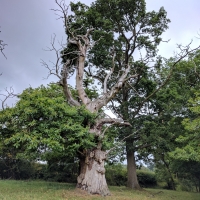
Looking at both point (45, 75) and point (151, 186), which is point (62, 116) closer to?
point (45, 75)

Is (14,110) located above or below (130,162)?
above

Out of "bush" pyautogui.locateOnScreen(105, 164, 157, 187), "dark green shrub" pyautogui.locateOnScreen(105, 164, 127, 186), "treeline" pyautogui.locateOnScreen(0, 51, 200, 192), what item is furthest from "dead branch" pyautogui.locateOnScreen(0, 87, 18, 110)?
"dark green shrub" pyautogui.locateOnScreen(105, 164, 127, 186)

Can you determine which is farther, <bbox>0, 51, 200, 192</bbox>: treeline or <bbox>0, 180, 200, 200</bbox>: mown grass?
<bbox>0, 51, 200, 192</bbox>: treeline

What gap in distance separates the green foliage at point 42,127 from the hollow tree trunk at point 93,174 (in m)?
1.14

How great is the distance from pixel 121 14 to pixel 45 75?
601cm

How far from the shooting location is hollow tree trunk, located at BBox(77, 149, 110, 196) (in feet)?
27.6

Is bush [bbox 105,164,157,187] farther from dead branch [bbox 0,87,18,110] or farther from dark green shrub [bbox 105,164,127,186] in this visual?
dead branch [bbox 0,87,18,110]

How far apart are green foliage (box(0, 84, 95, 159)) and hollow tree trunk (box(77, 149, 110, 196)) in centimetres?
114

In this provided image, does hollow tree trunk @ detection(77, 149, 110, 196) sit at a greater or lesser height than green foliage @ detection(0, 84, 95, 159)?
lesser

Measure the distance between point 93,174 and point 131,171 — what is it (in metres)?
5.41

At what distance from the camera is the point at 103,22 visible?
12.0 m

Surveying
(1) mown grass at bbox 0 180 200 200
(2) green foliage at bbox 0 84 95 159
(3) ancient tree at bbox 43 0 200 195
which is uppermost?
(3) ancient tree at bbox 43 0 200 195

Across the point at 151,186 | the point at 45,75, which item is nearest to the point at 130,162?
the point at 151,186

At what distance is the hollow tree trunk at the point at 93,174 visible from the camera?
8422 millimetres
